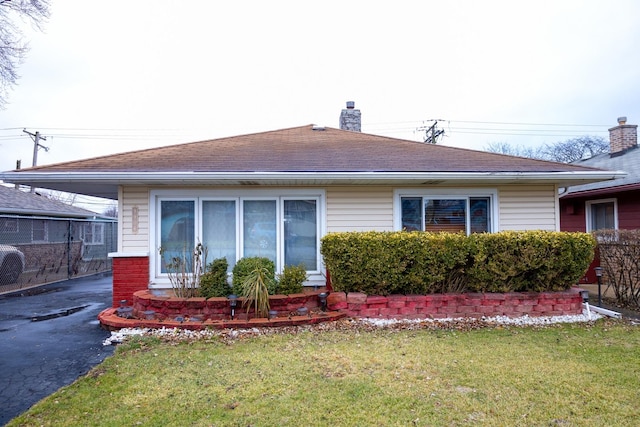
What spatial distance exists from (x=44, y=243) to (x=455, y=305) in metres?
15.1

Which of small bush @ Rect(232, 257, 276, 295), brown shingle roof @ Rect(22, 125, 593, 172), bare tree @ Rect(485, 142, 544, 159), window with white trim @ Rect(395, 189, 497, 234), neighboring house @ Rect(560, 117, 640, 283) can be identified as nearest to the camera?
small bush @ Rect(232, 257, 276, 295)

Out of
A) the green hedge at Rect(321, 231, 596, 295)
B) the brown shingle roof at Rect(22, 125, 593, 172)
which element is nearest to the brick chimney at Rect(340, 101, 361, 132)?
the brown shingle roof at Rect(22, 125, 593, 172)

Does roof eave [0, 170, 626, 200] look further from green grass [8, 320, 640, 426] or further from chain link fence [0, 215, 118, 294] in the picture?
chain link fence [0, 215, 118, 294]

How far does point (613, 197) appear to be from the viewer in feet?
32.7

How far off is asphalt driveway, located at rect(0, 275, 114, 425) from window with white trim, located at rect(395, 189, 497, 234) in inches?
209

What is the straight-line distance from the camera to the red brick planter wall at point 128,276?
659 cm

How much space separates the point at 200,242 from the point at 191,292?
95 centimetres

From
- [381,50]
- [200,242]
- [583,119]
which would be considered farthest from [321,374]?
[583,119]

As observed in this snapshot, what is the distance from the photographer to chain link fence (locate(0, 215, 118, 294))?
1053 cm

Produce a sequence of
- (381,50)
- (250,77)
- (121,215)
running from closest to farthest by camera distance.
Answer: (121,215) → (381,50) → (250,77)

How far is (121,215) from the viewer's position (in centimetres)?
668

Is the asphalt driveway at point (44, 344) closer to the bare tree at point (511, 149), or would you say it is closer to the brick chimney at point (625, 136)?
the brick chimney at point (625, 136)

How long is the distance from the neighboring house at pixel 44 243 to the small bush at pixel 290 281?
8449mm

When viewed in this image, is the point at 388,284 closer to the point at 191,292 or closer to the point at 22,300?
the point at 191,292
